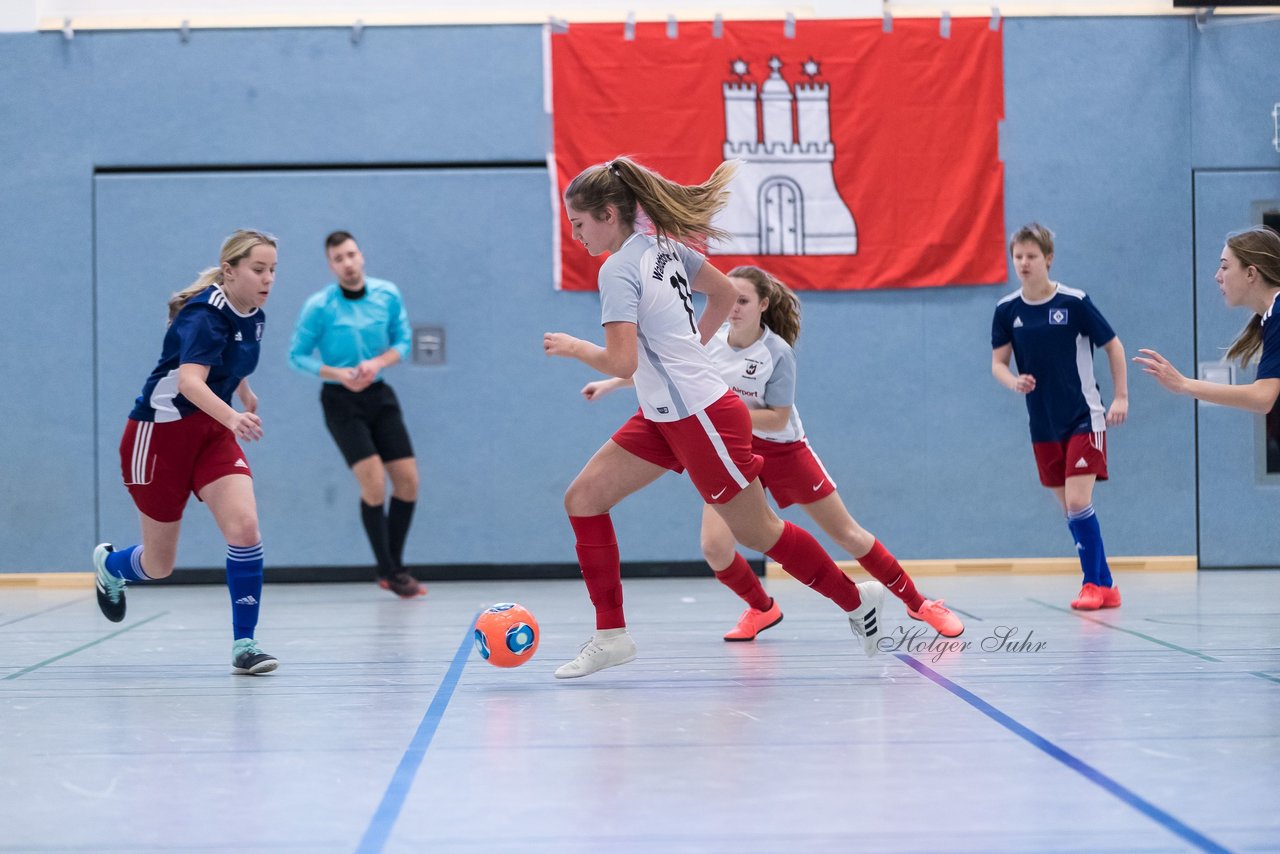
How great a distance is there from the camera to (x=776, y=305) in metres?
5.05

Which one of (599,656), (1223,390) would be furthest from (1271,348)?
(599,656)

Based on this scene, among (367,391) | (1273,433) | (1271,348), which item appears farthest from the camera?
(1273,433)

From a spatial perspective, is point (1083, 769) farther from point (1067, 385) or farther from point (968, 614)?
point (1067, 385)

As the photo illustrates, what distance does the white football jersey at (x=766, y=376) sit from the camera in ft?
15.9

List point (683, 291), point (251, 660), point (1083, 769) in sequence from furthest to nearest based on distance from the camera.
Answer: point (251, 660) < point (683, 291) < point (1083, 769)

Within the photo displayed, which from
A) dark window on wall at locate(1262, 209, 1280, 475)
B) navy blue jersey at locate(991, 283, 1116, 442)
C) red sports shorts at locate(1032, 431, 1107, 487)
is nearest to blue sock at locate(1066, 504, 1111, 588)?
red sports shorts at locate(1032, 431, 1107, 487)

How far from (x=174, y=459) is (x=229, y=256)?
0.73 m

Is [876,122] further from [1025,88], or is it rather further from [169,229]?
[169,229]

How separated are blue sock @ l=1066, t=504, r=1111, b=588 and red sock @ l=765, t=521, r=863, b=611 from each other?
7.04 feet

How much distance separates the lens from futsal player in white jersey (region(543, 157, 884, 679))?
12.9 ft

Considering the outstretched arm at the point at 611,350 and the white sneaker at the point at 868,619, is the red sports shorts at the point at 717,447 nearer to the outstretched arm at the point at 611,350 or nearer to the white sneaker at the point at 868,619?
the outstretched arm at the point at 611,350

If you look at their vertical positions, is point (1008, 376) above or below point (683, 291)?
below

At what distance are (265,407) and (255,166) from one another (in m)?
1.57

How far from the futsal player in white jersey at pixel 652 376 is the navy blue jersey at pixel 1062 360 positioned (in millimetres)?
2514
